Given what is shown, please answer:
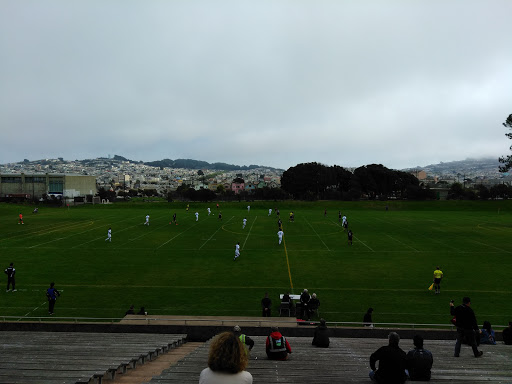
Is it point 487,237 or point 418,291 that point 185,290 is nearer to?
point 418,291

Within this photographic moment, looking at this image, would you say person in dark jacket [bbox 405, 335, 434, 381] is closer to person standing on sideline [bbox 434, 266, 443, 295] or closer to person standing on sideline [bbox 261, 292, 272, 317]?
person standing on sideline [bbox 261, 292, 272, 317]

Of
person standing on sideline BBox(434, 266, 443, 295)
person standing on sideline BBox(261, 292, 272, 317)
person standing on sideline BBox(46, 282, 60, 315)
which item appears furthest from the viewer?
person standing on sideline BBox(434, 266, 443, 295)

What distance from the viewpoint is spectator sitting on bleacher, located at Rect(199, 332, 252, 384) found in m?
3.54

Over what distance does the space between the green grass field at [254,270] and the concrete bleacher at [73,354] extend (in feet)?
13.2

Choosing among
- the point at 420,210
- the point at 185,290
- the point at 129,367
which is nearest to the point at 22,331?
the point at 129,367

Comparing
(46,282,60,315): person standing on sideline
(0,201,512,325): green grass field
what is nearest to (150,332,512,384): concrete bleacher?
(0,201,512,325): green grass field

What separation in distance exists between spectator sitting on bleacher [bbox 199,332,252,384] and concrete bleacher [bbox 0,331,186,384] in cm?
423

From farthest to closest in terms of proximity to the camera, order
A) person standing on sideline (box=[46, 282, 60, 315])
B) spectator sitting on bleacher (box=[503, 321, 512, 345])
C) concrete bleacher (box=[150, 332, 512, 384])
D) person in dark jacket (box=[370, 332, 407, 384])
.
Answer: person standing on sideline (box=[46, 282, 60, 315]) < spectator sitting on bleacher (box=[503, 321, 512, 345]) < concrete bleacher (box=[150, 332, 512, 384]) < person in dark jacket (box=[370, 332, 407, 384])

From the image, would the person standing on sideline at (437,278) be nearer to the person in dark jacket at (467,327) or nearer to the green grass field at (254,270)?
the green grass field at (254,270)

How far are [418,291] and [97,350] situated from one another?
15.4 metres

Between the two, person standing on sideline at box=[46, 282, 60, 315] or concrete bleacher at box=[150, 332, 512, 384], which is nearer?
concrete bleacher at box=[150, 332, 512, 384]

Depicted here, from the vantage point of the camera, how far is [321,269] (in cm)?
2278

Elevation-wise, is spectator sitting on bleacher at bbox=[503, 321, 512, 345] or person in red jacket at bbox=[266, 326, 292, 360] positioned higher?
person in red jacket at bbox=[266, 326, 292, 360]

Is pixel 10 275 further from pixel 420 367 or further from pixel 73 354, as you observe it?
pixel 420 367
